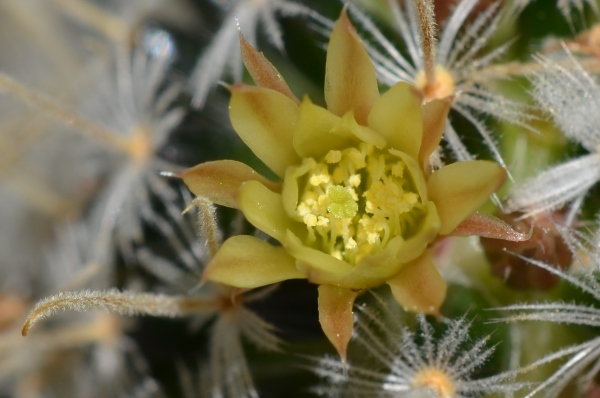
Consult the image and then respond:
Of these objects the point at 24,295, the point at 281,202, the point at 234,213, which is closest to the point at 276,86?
the point at 281,202

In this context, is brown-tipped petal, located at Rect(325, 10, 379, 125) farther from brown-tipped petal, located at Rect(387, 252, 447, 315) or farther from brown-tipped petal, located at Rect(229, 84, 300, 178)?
brown-tipped petal, located at Rect(387, 252, 447, 315)

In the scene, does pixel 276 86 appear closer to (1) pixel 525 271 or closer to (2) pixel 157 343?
(1) pixel 525 271

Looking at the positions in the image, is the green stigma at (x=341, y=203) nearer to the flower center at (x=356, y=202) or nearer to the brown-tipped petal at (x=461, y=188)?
the flower center at (x=356, y=202)

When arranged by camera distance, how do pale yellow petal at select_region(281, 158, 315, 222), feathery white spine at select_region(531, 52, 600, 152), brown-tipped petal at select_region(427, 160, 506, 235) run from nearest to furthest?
brown-tipped petal at select_region(427, 160, 506, 235)
pale yellow petal at select_region(281, 158, 315, 222)
feathery white spine at select_region(531, 52, 600, 152)

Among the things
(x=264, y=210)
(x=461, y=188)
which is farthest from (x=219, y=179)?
(x=461, y=188)

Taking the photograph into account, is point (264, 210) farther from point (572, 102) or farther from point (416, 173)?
point (572, 102)

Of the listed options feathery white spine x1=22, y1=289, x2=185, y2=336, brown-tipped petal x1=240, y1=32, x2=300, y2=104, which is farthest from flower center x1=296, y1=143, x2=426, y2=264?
feathery white spine x1=22, y1=289, x2=185, y2=336
